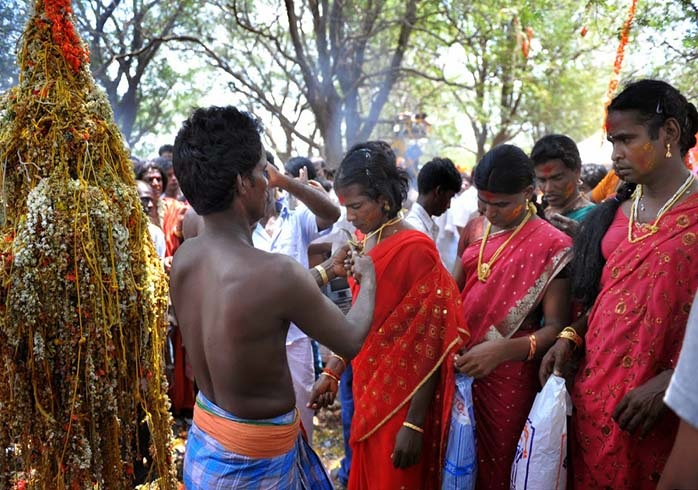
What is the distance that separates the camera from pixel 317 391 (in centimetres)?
254

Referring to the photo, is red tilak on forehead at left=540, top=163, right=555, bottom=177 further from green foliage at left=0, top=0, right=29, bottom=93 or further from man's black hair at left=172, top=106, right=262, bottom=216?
green foliage at left=0, top=0, right=29, bottom=93

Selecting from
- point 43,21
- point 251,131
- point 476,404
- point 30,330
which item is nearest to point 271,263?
point 251,131

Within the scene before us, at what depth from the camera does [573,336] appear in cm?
231

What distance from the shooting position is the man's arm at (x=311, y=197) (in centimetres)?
324

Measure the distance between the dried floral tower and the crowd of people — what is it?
1.63 ft

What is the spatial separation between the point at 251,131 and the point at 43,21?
4.31ft

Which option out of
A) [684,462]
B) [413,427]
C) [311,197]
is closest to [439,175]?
[311,197]

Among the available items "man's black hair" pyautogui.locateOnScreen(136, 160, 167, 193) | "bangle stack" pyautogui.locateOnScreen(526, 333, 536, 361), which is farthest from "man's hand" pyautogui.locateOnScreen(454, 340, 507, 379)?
"man's black hair" pyautogui.locateOnScreen(136, 160, 167, 193)

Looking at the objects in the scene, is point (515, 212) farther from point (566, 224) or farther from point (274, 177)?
point (274, 177)

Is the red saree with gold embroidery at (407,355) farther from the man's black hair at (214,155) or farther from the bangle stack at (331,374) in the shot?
the man's black hair at (214,155)

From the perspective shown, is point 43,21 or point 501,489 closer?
point 43,21

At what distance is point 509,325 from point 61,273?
1960 mm

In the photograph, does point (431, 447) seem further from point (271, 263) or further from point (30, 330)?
point (30, 330)

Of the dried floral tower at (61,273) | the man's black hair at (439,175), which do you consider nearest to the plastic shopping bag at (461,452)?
the dried floral tower at (61,273)
